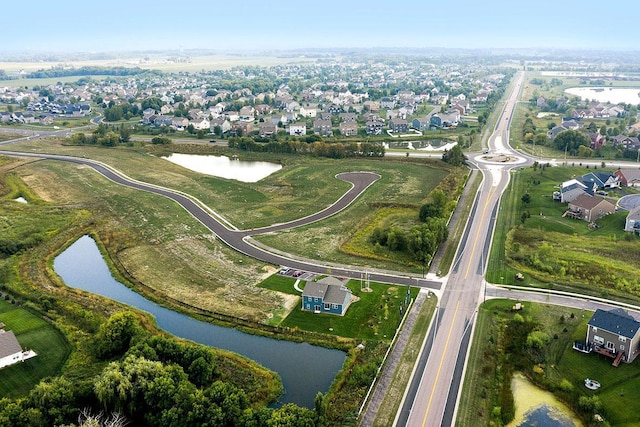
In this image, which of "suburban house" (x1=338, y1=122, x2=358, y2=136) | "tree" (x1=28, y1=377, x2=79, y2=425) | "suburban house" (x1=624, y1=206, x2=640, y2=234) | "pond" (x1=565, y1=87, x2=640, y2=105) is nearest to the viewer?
"tree" (x1=28, y1=377, x2=79, y2=425)

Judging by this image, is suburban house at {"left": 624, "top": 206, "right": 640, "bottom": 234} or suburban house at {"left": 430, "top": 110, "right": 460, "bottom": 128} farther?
suburban house at {"left": 430, "top": 110, "right": 460, "bottom": 128}

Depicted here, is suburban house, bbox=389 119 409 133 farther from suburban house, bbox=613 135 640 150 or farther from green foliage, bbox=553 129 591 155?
suburban house, bbox=613 135 640 150

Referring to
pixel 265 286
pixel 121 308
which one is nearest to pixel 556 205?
pixel 265 286

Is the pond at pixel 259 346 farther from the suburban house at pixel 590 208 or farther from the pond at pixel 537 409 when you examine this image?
the suburban house at pixel 590 208

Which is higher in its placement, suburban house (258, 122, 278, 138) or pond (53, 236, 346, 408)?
suburban house (258, 122, 278, 138)

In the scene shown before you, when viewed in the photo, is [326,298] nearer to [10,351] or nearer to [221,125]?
[10,351]

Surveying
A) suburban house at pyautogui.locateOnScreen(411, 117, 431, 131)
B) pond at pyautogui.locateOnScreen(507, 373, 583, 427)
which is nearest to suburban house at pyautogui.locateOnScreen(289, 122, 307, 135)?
suburban house at pyautogui.locateOnScreen(411, 117, 431, 131)

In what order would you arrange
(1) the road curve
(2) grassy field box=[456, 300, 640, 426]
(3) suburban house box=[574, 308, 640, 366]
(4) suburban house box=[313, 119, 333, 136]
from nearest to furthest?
(2) grassy field box=[456, 300, 640, 426], (3) suburban house box=[574, 308, 640, 366], (1) the road curve, (4) suburban house box=[313, 119, 333, 136]

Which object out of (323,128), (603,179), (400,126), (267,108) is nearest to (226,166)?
(323,128)
